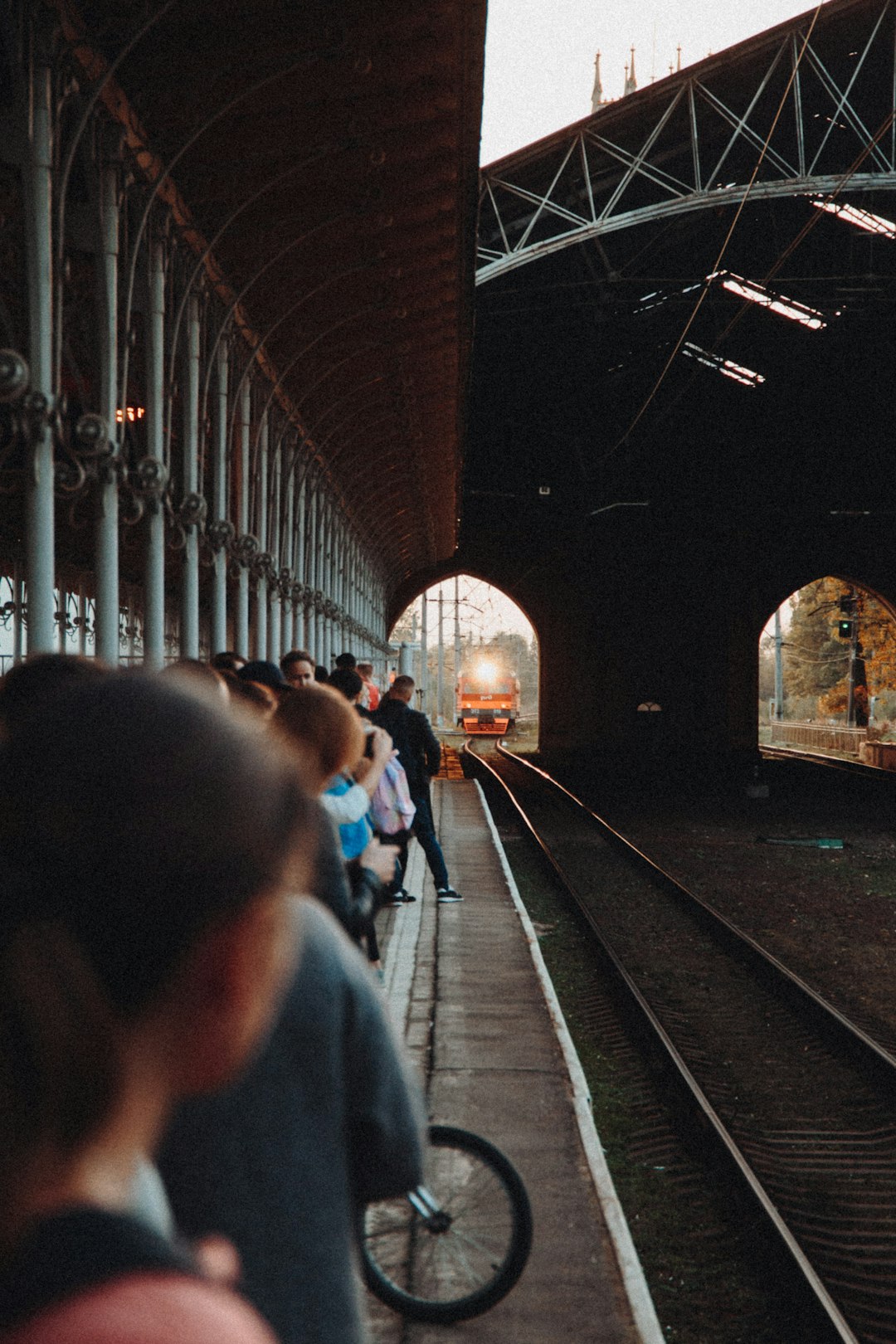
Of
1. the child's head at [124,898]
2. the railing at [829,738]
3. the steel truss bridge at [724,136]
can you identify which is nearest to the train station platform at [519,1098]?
the child's head at [124,898]

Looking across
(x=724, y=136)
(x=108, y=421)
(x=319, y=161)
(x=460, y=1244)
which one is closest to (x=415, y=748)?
(x=108, y=421)

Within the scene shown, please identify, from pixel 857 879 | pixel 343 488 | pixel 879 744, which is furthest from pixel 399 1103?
pixel 879 744

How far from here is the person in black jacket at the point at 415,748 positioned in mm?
9461

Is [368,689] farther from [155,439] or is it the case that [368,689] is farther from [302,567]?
[302,567]

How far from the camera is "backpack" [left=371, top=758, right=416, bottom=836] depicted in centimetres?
723

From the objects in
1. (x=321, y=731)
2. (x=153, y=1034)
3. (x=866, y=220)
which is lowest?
(x=153, y=1034)

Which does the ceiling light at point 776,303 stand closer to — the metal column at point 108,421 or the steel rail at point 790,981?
the steel rail at point 790,981

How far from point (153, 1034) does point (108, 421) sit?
606 centimetres

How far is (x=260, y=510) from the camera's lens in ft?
37.6

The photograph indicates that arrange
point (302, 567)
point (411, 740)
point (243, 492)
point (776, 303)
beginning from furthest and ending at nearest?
point (776, 303), point (302, 567), point (243, 492), point (411, 740)

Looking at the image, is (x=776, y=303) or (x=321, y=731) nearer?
(x=321, y=731)

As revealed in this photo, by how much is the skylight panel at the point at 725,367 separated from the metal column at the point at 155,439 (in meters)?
20.5

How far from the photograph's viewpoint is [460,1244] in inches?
149

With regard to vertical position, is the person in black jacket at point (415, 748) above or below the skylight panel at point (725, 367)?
below
